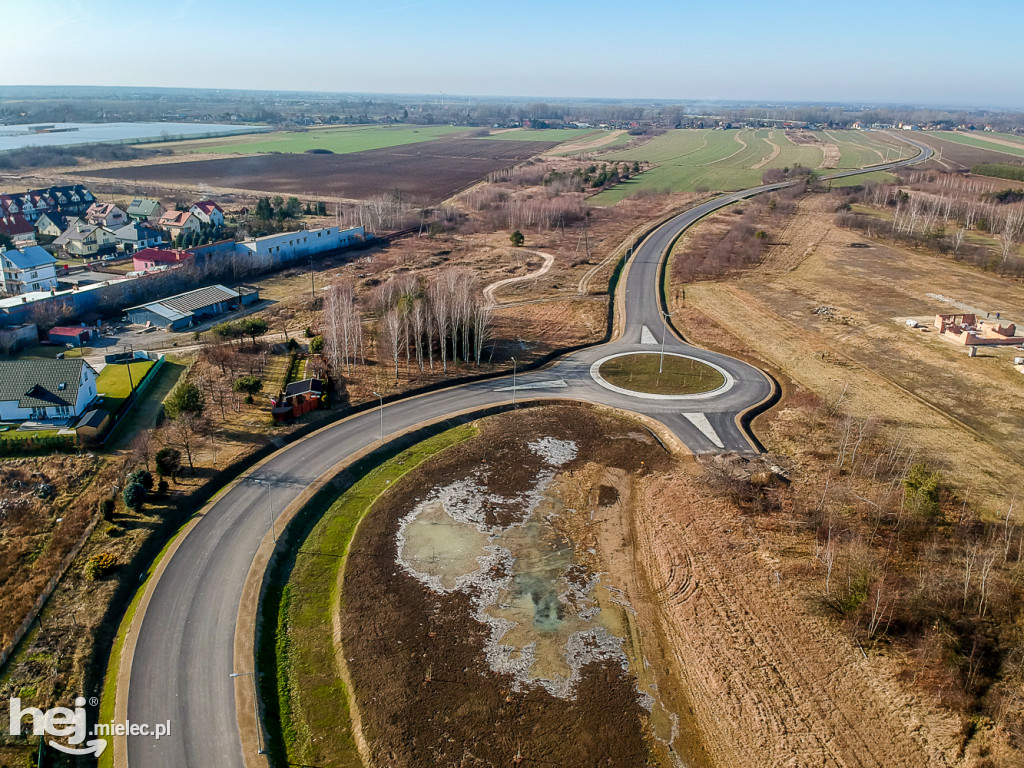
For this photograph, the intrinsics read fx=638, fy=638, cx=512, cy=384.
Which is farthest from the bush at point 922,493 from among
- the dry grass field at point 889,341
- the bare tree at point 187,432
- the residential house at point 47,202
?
the residential house at point 47,202

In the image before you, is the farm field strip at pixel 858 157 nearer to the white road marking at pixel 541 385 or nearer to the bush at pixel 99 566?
the white road marking at pixel 541 385

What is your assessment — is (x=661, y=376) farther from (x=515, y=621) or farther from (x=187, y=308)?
(x=187, y=308)

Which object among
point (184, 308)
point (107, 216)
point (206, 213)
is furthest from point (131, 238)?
point (184, 308)

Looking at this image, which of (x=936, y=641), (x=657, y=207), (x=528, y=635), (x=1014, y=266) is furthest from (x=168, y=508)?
A: (x=657, y=207)

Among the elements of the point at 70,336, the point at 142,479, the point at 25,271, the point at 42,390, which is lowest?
Answer: the point at 142,479

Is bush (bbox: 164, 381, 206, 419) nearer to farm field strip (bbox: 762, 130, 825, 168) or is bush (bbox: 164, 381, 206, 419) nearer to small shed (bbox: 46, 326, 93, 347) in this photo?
small shed (bbox: 46, 326, 93, 347)

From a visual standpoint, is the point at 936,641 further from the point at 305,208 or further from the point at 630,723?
the point at 305,208

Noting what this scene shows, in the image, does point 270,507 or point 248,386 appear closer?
point 270,507
